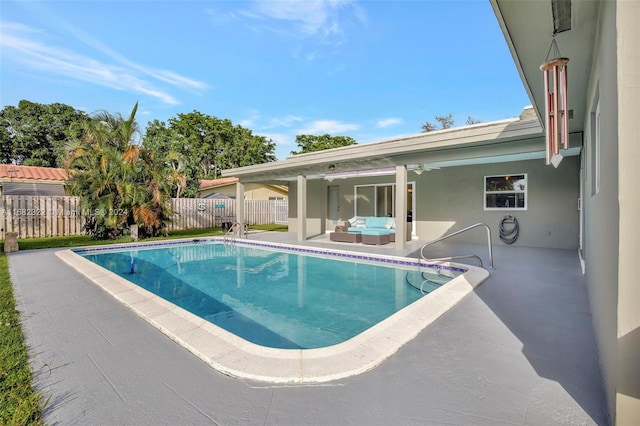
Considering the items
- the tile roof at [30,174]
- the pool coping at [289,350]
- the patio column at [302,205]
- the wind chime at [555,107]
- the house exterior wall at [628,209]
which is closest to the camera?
the house exterior wall at [628,209]

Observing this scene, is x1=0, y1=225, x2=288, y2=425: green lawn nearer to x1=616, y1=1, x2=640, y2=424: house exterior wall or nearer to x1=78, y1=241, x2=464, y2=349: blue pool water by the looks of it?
x1=78, y1=241, x2=464, y2=349: blue pool water

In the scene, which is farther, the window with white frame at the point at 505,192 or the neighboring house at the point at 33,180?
the neighboring house at the point at 33,180

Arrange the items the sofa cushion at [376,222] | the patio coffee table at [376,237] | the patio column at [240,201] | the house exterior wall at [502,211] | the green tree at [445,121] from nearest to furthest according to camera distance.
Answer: the house exterior wall at [502,211] → the patio coffee table at [376,237] → the sofa cushion at [376,222] → the patio column at [240,201] → the green tree at [445,121]

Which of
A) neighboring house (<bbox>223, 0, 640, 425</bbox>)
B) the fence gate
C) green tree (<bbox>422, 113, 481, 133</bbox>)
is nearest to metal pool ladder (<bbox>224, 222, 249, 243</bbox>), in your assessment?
neighboring house (<bbox>223, 0, 640, 425</bbox>)

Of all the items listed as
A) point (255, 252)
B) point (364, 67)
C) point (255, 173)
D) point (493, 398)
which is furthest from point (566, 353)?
point (364, 67)

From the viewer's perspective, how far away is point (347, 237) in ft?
40.0

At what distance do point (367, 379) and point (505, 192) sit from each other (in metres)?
10.5

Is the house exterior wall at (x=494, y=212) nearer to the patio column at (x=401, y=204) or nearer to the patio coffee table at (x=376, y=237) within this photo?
the patio coffee table at (x=376, y=237)

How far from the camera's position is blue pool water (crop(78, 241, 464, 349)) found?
4723mm

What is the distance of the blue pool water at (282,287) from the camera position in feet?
15.5

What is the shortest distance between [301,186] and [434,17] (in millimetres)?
9583

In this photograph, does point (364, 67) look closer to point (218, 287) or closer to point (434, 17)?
point (434, 17)

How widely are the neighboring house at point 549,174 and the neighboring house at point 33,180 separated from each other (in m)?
12.0

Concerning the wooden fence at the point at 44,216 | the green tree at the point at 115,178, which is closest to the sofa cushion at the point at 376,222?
the green tree at the point at 115,178
